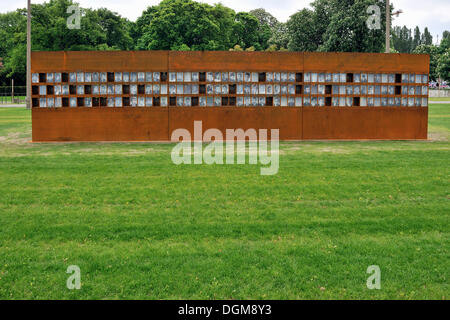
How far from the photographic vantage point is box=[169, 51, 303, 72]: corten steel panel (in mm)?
18188

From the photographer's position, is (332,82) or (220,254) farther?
(332,82)

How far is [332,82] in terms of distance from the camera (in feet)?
61.5

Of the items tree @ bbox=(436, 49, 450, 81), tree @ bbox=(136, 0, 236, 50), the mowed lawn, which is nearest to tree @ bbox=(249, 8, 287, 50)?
tree @ bbox=(136, 0, 236, 50)

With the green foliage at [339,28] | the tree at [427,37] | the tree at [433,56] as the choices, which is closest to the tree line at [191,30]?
the green foliage at [339,28]

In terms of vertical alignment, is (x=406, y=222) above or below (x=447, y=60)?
below

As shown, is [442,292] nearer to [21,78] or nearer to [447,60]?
[447,60]

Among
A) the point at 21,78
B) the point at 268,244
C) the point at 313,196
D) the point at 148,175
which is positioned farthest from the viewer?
the point at 21,78

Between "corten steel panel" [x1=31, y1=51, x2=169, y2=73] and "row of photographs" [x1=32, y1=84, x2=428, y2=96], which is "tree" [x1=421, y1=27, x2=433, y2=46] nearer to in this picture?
"row of photographs" [x1=32, y1=84, x2=428, y2=96]

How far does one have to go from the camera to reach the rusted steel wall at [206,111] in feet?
59.3

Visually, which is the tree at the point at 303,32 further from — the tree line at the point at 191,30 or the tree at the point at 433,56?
the tree at the point at 433,56

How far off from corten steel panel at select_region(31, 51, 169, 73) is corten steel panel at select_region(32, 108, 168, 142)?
1695 mm
